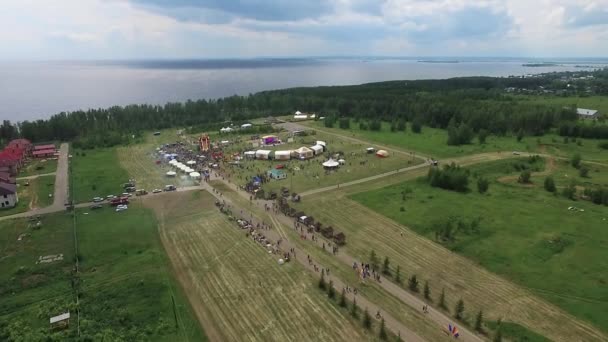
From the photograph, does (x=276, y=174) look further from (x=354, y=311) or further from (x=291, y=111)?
(x=291, y=111)

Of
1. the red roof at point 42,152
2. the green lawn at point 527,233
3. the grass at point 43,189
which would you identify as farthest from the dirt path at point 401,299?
the red roof at point 42,152

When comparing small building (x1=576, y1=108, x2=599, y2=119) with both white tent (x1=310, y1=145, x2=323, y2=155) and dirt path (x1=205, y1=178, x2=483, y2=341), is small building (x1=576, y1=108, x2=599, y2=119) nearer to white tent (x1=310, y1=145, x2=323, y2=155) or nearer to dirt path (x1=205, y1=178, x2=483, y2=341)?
white tent (x1=310, y1=145, x2=323, y2=155)

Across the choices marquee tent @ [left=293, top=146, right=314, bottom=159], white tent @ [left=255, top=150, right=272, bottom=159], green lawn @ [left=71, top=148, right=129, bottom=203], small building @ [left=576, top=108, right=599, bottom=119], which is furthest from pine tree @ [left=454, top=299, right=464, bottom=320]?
Answer: small building @ [left=576, top=108, right=599, bottom=119]

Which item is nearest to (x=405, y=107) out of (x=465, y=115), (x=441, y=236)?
(x=465, y=115)

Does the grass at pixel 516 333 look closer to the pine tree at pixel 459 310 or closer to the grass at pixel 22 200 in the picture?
the pine tree at pixel 459 310

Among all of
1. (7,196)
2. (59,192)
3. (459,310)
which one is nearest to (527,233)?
(459,310)

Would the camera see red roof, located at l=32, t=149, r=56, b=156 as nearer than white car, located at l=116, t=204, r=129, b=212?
No

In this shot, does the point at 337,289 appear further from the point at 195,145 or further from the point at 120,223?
the point at 195,145
